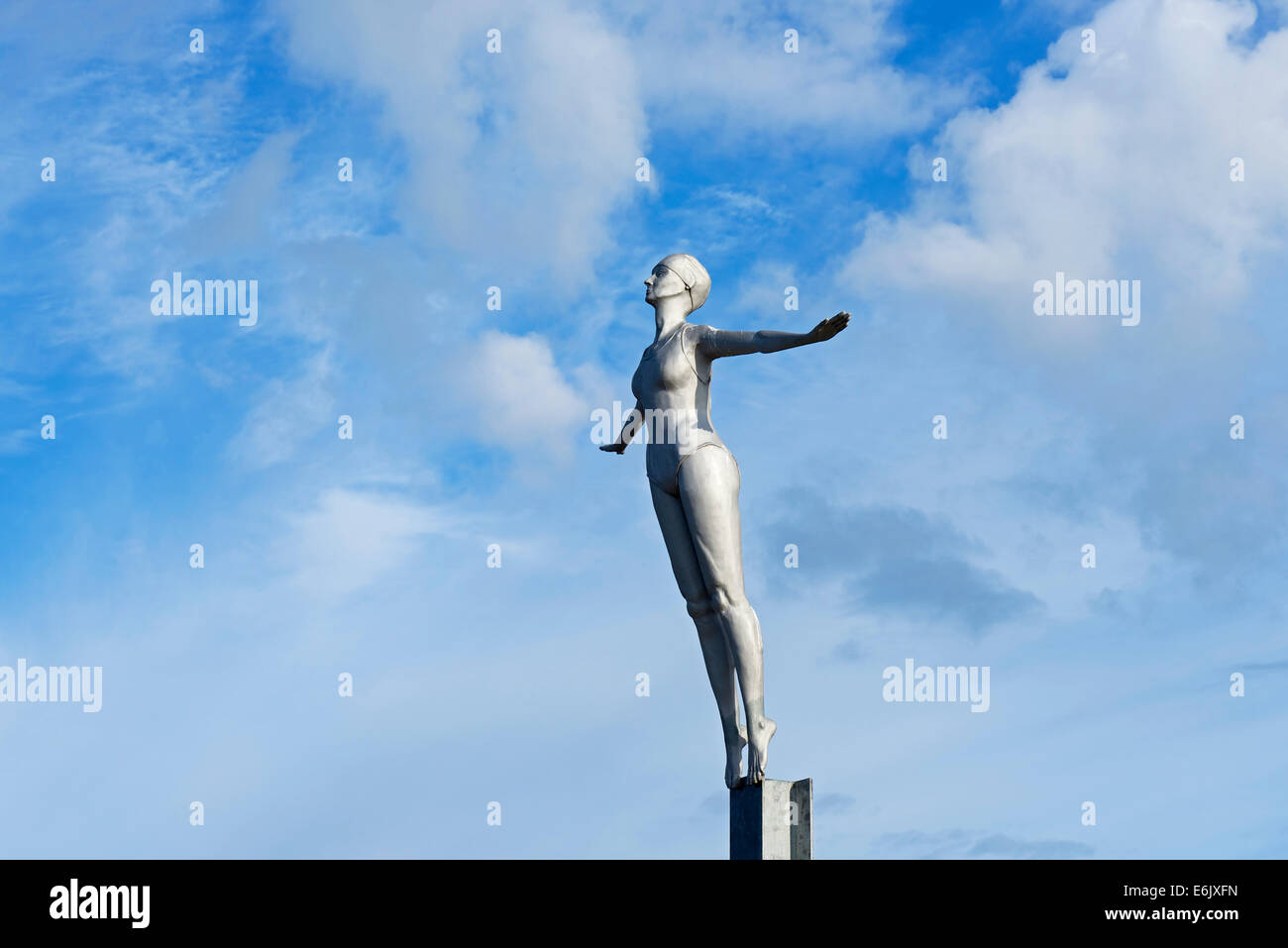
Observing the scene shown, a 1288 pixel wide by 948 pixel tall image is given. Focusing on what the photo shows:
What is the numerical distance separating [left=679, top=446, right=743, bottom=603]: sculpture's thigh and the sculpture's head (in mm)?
1755

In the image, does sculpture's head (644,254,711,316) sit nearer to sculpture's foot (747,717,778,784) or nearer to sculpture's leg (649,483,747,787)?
sculpture's leg (649,483,747,787)

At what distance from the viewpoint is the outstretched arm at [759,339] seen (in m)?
14.3

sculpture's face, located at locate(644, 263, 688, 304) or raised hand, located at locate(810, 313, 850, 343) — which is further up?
sculpture's face, located at locate(644, 263, 688, 304)

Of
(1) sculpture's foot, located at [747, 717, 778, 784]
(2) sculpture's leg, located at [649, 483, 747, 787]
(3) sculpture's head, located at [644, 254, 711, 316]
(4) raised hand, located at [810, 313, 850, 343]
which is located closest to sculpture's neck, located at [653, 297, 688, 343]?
(3) sculpture's head, located at [644, 254, 711, 316]

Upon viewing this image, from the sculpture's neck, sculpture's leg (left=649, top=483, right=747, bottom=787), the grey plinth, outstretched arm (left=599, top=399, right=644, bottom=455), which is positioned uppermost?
the sculpture's neck

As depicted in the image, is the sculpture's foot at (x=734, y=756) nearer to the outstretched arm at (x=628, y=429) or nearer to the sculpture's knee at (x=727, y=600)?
the sculpture's knee at (x=727, y=600)

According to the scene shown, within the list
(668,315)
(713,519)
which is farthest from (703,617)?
(668,315)

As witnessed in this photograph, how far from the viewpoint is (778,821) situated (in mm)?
14500

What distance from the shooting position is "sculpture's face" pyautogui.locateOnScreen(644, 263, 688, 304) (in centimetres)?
1620

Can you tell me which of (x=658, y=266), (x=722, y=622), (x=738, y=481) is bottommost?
(x=722, y=622)
